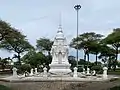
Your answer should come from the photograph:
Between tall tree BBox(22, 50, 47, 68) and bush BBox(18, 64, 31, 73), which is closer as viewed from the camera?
bush BBox(18, 64, 31, 73)

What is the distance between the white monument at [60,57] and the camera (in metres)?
41.3

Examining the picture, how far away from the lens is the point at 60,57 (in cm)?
4344

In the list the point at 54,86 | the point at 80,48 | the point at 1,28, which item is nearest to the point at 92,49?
the point at 80,48

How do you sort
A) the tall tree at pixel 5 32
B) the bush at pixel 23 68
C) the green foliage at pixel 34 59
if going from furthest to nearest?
the green foliage at pixel 34 59, the bush at pixel 23 68, the tall tree at pixel 5 32

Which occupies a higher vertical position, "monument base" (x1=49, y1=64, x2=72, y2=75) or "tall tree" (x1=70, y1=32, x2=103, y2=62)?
"tall tree" (x1=70, y1=32, x2=103, y2=62)

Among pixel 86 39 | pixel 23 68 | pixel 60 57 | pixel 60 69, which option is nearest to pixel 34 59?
pixel 86 39

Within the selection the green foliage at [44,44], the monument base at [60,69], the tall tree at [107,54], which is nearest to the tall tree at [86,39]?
the tall tree at [107,54]

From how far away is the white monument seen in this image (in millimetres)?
41347

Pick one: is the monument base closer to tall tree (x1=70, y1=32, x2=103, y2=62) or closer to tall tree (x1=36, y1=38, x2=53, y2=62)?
tall tree (x1=70, y1=32, x2=103, y2=62)

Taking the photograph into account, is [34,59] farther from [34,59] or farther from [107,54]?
[107,54]

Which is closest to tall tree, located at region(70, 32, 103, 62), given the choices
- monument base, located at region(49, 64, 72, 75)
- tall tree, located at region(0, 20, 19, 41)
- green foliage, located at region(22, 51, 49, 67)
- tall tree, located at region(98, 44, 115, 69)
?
tall tree, located at region(98, 44, 115, 69)

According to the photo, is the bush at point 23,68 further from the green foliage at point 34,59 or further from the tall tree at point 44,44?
the tall tree at point 44,44

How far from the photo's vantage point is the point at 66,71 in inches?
1622

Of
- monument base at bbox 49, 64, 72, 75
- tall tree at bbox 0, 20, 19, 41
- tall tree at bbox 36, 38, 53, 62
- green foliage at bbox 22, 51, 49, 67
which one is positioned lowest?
monument base at bbox 49, 64, 72, 75
